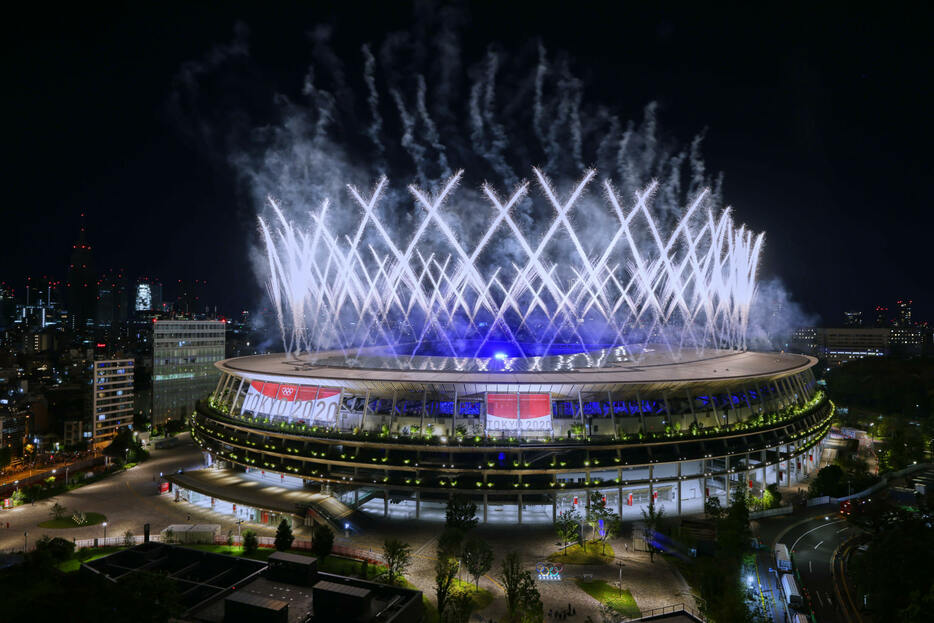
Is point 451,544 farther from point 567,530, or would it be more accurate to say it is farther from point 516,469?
point 516,469

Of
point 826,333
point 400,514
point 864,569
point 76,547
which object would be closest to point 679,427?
point 864,569

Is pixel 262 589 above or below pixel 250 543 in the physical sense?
above

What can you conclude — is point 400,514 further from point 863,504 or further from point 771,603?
point 863,504

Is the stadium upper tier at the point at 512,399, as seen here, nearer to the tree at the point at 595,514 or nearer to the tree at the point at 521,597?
the tree at the point at 595,514

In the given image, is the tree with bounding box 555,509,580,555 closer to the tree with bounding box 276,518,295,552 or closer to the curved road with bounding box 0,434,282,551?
the tree with bounding box 276,518,295,552

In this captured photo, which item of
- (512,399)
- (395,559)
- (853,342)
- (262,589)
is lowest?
(395,559)

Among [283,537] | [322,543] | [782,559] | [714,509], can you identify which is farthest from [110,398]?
[782,559]

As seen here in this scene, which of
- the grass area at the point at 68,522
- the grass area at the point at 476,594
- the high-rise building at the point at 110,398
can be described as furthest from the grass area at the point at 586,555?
the high-rise building at the point at 110,398
